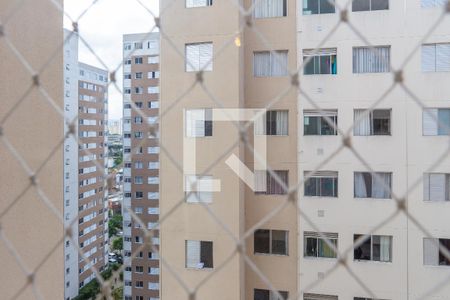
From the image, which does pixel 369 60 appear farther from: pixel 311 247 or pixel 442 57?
pixel 311 247

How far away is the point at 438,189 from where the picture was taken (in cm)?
239

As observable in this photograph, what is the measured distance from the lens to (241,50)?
2.54m

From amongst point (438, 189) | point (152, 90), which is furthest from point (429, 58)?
point (152, 90)

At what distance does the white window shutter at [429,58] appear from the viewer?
7.85 ft

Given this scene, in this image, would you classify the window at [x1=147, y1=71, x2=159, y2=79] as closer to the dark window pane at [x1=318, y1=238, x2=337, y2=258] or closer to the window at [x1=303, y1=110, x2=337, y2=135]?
the window at [x1=303, y1=110, x2=337, y2=135]

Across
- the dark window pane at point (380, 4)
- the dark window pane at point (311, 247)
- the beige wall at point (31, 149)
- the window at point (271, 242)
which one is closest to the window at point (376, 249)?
the dark window pane at point (311, 247)

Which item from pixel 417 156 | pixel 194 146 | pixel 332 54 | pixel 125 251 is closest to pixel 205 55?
pixel 194 146

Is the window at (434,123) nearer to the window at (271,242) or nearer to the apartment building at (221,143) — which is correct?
the apartment building at (221,143)

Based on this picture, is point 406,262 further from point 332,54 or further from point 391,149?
point 332,54

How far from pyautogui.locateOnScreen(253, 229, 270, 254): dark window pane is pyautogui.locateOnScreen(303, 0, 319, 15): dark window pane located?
1632 millimetres

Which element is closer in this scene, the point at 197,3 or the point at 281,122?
the point at 197,3

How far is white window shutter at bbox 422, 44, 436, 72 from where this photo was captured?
2.39 metres

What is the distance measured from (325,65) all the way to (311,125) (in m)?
0.44

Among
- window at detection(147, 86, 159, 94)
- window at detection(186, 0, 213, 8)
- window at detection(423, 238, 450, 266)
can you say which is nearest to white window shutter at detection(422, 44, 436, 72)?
window at detection(423, 238, 450, 266)
